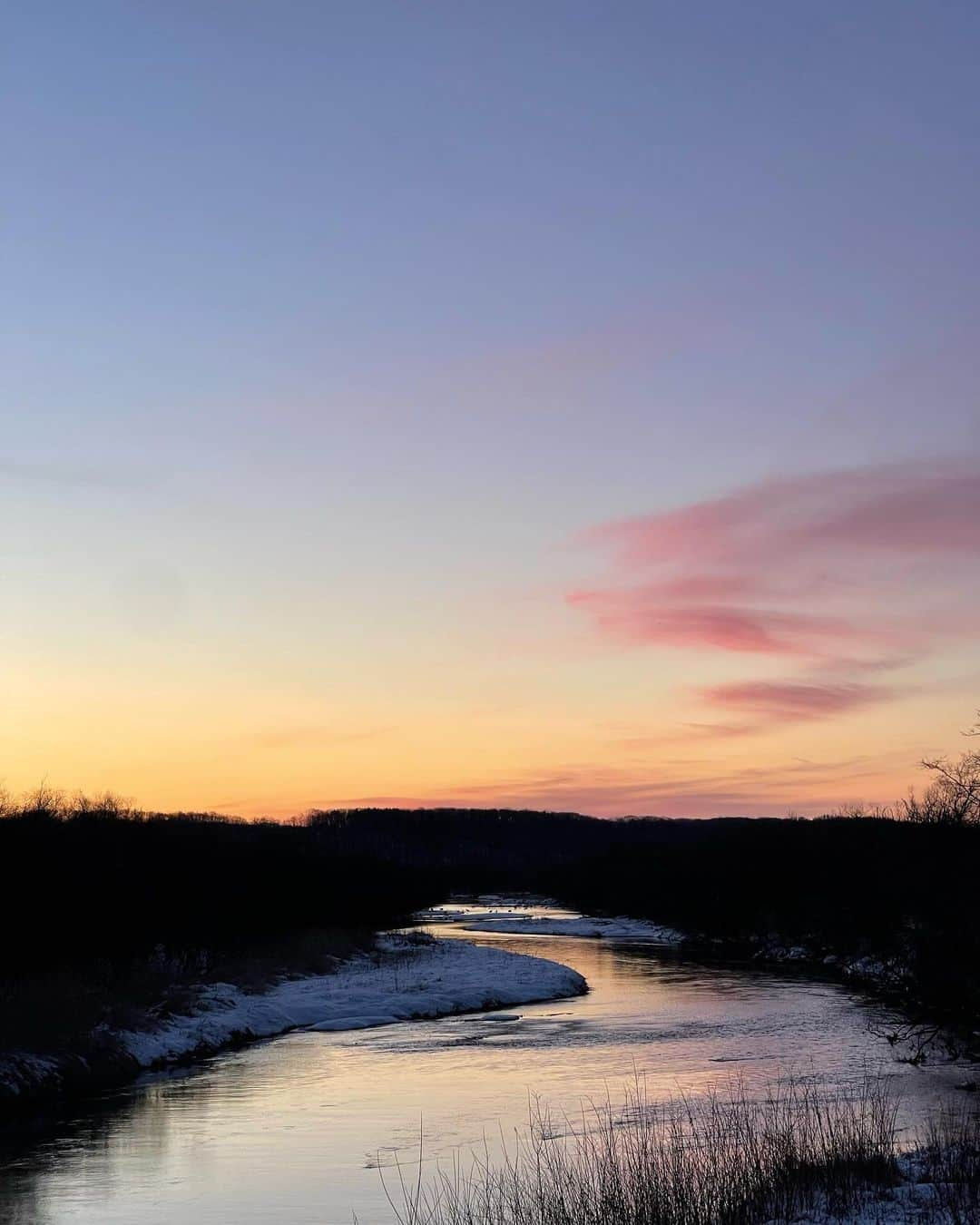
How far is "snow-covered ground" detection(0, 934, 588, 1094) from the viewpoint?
36406 millimetres

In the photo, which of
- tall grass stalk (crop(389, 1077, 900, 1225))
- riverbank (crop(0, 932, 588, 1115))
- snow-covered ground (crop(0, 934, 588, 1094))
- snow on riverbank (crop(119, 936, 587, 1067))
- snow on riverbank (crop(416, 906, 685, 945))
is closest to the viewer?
tall grass stalk (crop(389, 1077, 900, 1225))

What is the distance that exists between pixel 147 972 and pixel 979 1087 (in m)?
29.3

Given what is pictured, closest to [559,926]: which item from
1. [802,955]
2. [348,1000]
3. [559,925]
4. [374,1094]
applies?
[559,925]

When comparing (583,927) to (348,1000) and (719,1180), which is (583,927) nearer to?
(348,1000)

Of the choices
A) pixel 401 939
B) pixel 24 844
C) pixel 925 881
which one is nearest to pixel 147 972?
pixel 24 844

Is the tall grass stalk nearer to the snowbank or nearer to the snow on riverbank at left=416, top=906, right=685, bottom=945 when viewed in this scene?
the snowbank

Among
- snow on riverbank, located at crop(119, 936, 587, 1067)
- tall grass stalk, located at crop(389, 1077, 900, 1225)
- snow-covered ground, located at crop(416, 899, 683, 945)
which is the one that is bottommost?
snow-covered ground, located at crop(416, 899, 683, 945)

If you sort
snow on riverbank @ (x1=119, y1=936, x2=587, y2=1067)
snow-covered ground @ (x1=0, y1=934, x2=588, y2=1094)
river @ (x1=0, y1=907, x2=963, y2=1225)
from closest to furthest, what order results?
1. river @ (x1=0, y1=907, x2=963, y2=1225)
2. snow-covered ground @ (x1=0, y1=934, x2=588, y2=1094)
3. snow on riverbank @ (x1=119, y1=936, x2=587, y2=1067)

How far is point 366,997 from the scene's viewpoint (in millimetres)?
50250

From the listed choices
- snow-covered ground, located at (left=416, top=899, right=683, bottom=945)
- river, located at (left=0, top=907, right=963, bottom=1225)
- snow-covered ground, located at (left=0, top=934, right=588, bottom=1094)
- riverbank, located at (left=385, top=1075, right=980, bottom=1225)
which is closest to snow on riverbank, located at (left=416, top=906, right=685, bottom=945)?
snow-covered ground, located at (left=416, top=899, right=683, bottom=945)

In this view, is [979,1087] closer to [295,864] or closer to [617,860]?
[295,864]

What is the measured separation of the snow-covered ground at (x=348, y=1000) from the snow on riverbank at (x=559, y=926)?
30184mm

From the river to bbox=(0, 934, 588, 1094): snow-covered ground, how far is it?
172cm

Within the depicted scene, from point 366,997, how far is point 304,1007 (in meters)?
3.41
